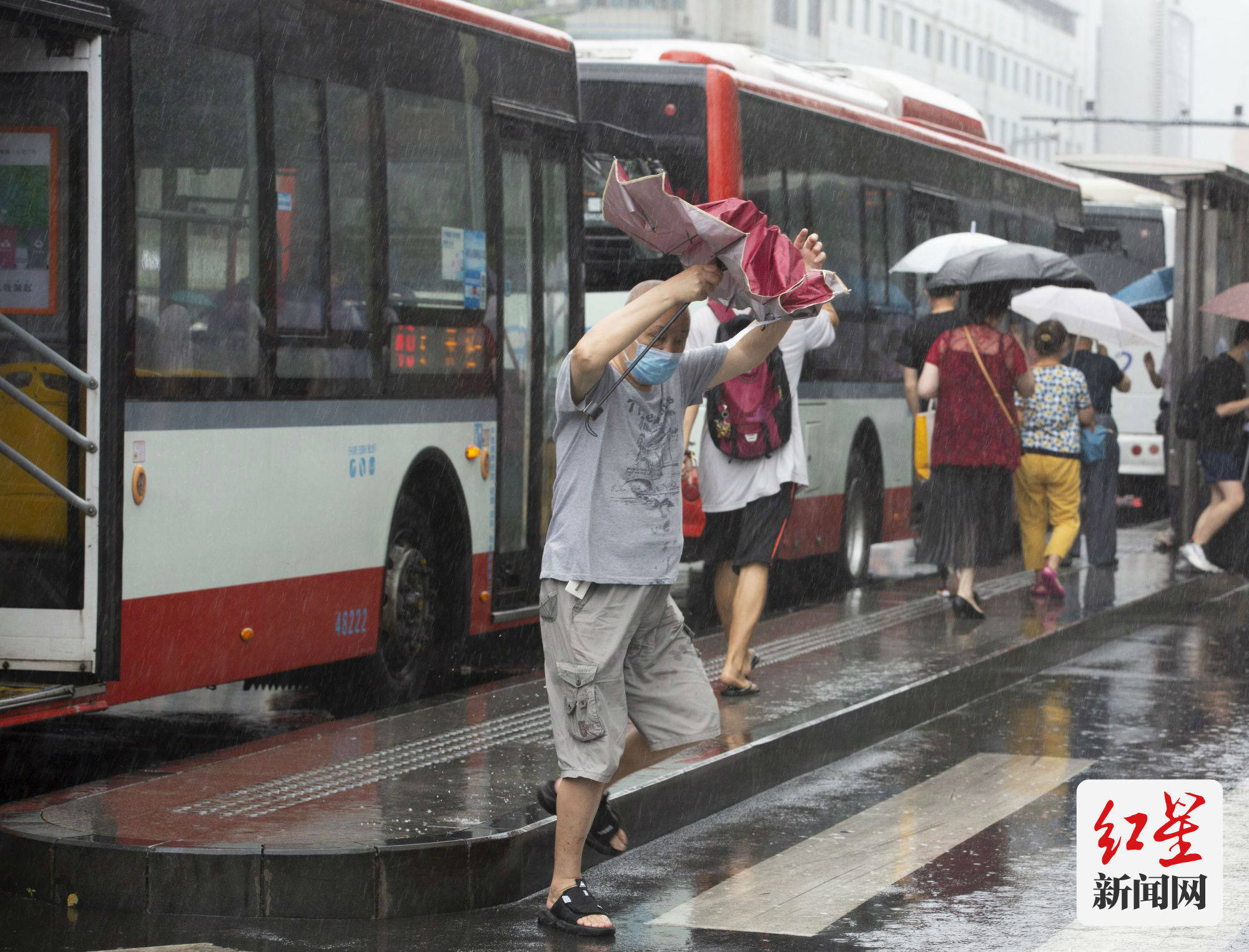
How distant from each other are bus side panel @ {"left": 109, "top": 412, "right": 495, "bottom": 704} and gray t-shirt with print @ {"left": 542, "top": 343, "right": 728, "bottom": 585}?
2.33 m

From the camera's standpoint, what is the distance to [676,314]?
18.9ft

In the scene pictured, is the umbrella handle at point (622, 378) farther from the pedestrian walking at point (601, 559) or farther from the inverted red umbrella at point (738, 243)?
the inverted red umbrella at point (738, 243)

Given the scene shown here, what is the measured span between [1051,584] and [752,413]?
187 inches

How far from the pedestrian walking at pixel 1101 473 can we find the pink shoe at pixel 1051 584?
70.4 inches

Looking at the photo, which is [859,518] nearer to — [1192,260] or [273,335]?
[1192,260]

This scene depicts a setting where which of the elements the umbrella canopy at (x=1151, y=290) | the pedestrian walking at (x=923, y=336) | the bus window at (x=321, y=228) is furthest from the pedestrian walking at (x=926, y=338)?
the umbrella canopy at (x=1151, y=290)

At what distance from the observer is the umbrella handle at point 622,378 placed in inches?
224

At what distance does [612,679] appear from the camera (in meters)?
5.81

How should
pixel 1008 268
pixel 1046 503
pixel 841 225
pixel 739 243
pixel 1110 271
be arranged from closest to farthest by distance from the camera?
pixel 739 243 < pixel 1008 268 < pixel 1046 503 < pixel 841 225 < pixel 1110 271

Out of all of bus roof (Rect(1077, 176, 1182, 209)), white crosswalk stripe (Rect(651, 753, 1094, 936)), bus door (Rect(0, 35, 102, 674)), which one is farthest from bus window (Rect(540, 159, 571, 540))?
bus roof (Rect(1077, 176, 1182, 209))

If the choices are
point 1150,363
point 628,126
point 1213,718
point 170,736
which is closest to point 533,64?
point 628,126

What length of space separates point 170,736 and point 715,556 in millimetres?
2497

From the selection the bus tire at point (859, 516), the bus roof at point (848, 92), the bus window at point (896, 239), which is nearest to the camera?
the bus roof at point (848, 92)

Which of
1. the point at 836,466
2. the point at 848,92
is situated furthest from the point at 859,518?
the point at 848,92
